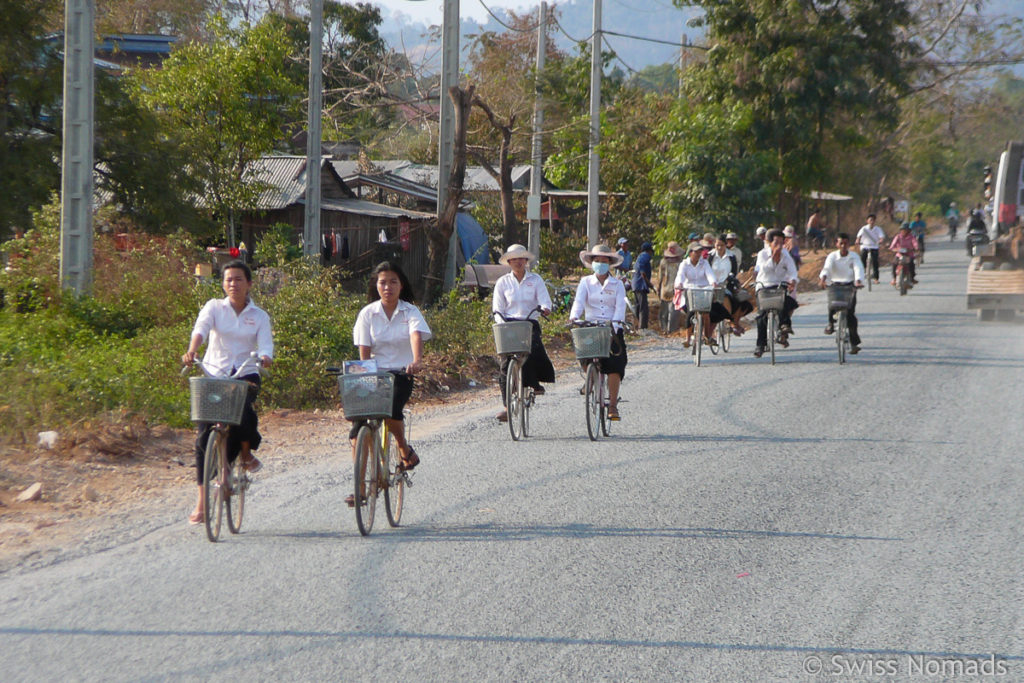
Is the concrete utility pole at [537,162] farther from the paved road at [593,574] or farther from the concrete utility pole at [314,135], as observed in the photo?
the paved road at [593,574]

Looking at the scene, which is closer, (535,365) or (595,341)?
(595,341)

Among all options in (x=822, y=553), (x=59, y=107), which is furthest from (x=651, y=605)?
(x=59, y=107)

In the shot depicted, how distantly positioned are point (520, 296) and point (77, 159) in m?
7.55

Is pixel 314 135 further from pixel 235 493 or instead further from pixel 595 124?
pixel 235 493

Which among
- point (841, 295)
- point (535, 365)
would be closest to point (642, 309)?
point (841, 295)

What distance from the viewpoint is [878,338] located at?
17.9 m

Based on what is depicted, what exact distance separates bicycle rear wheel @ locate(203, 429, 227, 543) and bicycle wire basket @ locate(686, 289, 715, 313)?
31.3 ft

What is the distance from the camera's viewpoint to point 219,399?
6.25 metres

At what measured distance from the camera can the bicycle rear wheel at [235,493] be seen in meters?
6.59

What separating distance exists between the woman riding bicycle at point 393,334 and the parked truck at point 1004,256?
52.8 ft

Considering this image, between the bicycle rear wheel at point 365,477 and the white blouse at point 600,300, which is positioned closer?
the bicycle rear wheel at point 365,477

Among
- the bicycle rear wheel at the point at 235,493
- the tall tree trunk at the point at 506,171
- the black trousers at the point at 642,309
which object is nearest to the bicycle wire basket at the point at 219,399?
the bicycle rear wheel at the point at 235,493

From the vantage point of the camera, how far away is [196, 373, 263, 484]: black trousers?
6520 millimetres

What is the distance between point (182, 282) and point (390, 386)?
9630 mm
